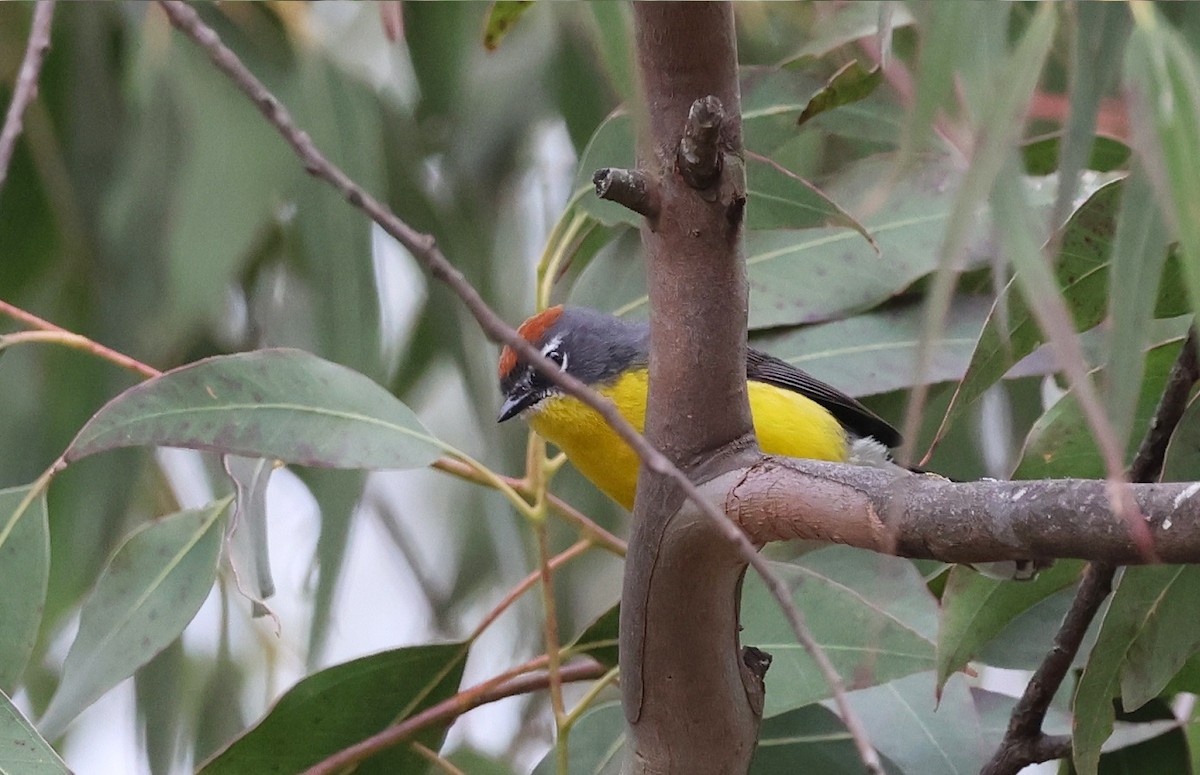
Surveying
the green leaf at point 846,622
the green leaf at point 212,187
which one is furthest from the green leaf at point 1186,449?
the green leaf at point 212,187

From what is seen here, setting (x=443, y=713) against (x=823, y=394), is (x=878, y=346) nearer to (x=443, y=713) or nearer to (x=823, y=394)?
(x=823, y=394)

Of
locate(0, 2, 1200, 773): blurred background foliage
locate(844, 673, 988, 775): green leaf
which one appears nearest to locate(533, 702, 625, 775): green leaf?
locate(0, 2, 1200, 773): blurred background foliage

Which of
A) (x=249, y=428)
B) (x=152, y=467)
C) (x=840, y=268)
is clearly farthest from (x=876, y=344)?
(x=152, y=467)

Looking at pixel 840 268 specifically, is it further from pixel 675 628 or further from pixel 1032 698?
pixel 675 628

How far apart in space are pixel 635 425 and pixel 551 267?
398mm

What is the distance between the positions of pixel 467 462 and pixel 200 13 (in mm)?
1146

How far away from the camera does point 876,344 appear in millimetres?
1743

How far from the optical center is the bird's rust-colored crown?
2.06 meters

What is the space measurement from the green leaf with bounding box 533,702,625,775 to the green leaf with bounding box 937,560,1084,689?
1.25ft

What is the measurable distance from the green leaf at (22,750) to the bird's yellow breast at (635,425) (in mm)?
874

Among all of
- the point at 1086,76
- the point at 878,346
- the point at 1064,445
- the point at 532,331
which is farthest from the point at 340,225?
the point at 1086,76

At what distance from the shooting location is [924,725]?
4.79 feet

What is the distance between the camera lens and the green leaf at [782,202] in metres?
1.48

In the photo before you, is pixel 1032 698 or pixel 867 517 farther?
pixel 1032 698
